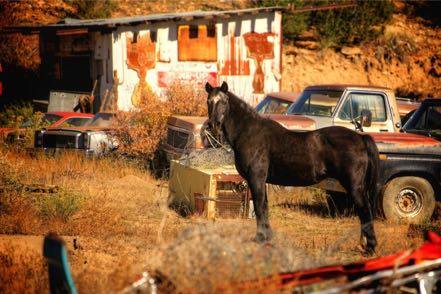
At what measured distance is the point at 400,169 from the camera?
12.4m

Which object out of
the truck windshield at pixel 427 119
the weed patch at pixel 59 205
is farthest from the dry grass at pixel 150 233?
the truck windshield at pixel 427 119

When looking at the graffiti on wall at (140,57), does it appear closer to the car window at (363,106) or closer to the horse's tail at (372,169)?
the car window at (363,106)

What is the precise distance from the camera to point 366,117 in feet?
48.8

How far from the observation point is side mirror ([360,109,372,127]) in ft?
48.6

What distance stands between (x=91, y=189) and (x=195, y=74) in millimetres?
14041

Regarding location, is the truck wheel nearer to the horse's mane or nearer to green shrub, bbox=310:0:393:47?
the horse's mane

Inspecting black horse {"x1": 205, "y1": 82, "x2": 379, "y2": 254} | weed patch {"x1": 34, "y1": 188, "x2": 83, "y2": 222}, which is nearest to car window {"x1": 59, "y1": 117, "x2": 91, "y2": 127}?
weed patch {"x1": 34, "y1": 188, "x2": 83, "y2": 222}

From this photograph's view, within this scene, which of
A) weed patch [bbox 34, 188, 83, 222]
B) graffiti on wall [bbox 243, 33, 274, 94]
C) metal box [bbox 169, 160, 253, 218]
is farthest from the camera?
graffiti on wall [bbox 243, 33, 274, 94]

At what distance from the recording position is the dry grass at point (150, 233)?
5.74 m

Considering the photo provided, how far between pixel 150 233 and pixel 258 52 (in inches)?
707

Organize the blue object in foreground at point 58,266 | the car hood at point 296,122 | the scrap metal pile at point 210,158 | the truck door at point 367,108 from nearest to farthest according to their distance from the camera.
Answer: the blue object in foreground at point 58,266, the scrap metal pile at point 210,158, the car hood at point 296,122, the truck door at point 367,108

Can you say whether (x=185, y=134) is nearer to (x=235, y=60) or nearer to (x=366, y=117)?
(x=366, y=117)

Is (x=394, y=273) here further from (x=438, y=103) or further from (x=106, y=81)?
(x=106, y=81)

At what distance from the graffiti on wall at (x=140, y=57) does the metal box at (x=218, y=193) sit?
12.9 meters
